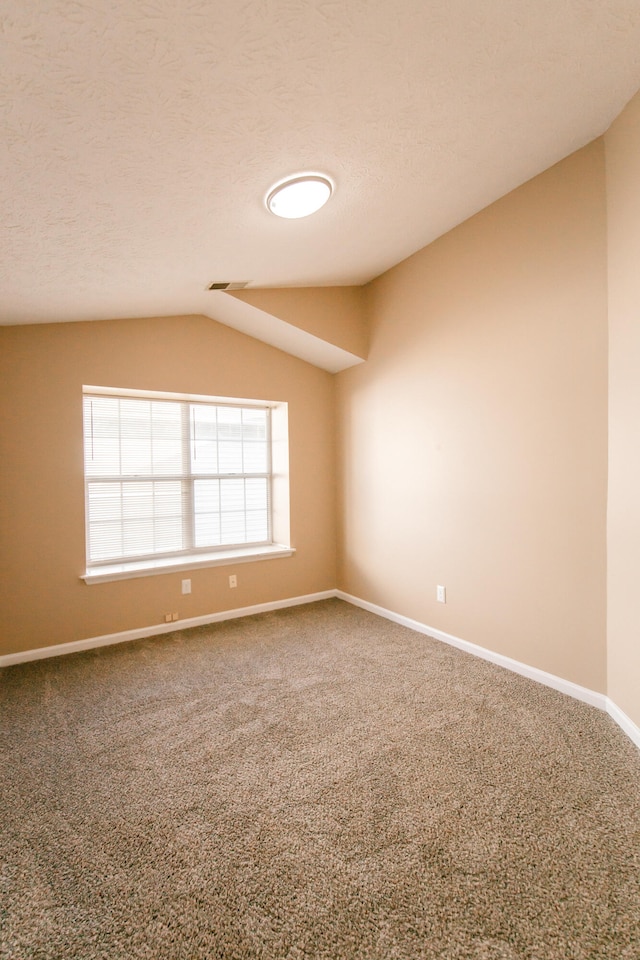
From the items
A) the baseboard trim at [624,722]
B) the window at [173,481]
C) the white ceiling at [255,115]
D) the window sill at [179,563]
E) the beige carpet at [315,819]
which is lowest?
the beige carpet at [315,819]

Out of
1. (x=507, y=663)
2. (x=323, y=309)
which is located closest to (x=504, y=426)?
(x=507, y=663)

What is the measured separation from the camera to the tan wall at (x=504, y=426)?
7.77ft

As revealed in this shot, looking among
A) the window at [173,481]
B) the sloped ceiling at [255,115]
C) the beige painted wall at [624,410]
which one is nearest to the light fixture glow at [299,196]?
the sloped ceiling at [255,115]

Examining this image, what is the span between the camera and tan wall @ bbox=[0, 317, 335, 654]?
296 centimetres

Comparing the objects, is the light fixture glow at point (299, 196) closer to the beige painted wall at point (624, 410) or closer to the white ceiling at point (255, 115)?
the white ceiling at point (255, 115)

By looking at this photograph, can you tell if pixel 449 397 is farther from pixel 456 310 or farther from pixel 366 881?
pixel 366 881

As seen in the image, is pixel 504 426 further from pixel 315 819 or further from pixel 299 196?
pixel 315 819

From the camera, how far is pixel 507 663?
2777 mm

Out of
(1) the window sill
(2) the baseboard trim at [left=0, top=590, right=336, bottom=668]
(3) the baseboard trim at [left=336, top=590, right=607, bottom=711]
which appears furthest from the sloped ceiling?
(3) the baseboard trim at [left=336, top=590, right=607, bottom=711]

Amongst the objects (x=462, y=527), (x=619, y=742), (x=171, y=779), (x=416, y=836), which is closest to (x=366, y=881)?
(x=416, y=836)

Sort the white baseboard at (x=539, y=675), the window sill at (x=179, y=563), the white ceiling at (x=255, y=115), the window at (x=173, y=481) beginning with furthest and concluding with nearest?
the window at (x=173, y=481)
the window sill at (x=179, y=563)
the white baseboard at (x=539, y=675)
the white ceiling at (x=255, y=115)

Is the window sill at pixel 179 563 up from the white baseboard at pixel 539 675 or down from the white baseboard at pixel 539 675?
up

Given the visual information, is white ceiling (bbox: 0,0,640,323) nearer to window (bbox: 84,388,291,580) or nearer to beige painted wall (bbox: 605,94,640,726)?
beige painted wall (bbox: 605,94,640,726)

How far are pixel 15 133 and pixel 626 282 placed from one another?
2499 mm
